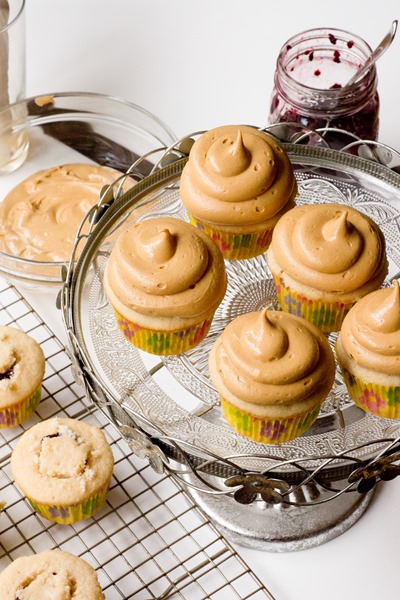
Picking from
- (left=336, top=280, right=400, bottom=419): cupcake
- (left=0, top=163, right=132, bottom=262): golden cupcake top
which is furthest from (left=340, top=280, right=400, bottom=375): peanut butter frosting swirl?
(left=0, top=163, right=132, bottom=262): golden cupcake top

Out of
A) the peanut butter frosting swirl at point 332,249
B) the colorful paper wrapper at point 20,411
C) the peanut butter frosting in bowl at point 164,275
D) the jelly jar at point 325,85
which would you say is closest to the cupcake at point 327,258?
the peanut butter frosting swirl at point 332,249

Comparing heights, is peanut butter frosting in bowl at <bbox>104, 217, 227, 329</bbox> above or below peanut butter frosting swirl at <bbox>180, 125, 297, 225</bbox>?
below

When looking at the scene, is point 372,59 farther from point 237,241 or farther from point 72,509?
point 72,509

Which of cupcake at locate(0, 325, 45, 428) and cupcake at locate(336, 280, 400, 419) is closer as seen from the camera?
cupcake at locate(336, 280, 400, 419)

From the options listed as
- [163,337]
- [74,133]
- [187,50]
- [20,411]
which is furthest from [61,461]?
[187,50]

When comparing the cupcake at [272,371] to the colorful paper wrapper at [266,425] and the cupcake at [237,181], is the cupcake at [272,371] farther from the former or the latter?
the cupcake at [237,181]

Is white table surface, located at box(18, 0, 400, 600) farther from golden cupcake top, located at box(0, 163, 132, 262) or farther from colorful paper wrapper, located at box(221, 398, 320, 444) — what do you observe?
colorful paper wrapper, located at box(221, 398, 320, 444)

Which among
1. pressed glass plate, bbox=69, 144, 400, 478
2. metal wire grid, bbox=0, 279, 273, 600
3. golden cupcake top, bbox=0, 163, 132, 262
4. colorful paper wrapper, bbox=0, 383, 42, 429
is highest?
pressed glass plate, bbox=69, 144, 400, 478
